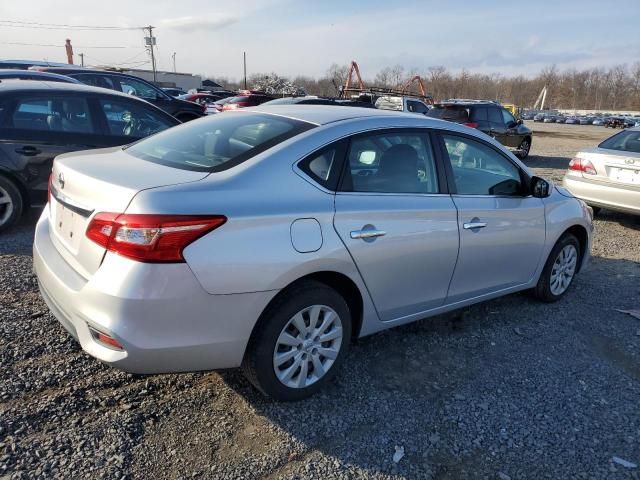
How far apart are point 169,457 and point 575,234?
4.06 meters

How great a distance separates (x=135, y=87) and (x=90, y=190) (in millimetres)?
A: 10809

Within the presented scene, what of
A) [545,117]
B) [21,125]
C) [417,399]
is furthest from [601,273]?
[545,117]

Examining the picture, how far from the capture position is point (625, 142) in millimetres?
7598

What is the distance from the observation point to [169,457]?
2455 millimetres

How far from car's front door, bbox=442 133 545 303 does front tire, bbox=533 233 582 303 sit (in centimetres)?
28

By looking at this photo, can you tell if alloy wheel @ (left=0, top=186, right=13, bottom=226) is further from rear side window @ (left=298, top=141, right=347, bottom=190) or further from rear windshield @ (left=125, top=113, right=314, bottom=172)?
rear side window @ (left=298, top=141, right=347, bottom=190)

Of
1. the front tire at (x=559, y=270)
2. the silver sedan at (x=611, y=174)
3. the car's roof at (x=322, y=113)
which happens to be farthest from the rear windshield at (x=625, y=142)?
the car's roof at (x=322, y=113)

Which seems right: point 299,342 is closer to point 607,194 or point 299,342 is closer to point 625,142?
point 607,194

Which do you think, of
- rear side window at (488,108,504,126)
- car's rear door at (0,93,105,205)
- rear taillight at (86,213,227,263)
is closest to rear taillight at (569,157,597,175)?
rear side window at (488,108,504,126)

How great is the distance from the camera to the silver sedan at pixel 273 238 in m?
2.33

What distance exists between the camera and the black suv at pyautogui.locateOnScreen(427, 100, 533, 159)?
1339 cm

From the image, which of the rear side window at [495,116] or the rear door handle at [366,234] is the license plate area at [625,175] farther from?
the rear side window at [495,116]

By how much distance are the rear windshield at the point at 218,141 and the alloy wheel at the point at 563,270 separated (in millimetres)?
2816

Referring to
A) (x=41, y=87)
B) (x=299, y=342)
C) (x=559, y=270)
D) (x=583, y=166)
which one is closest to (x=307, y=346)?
(x=299, y=342)
